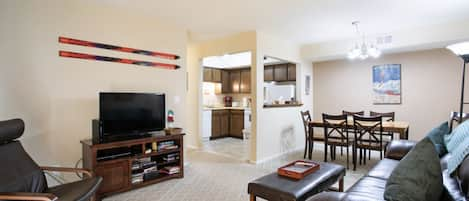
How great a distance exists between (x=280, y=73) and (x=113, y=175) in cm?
473

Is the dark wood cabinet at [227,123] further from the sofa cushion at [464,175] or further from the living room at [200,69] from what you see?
the sofa cushion at [464,175]

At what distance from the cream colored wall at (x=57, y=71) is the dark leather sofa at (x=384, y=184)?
2836 millimetres

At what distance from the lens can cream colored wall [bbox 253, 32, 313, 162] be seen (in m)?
Result: 4.34

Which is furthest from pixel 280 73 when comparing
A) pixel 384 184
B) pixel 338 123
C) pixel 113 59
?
pixel 384 184

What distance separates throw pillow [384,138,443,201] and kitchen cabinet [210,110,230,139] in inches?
211

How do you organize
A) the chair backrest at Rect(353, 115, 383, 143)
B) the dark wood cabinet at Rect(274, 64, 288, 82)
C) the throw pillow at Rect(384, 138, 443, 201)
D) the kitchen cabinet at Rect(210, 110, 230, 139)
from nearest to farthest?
the throw pillow at Rect(384, 138, 443, 201), the chair backrest at Rect(353, 115, 383, 143), the dark wood cabinet at Rect(274, 64, 288, 82), the kitchen cabinet at Rect(210, 110, 230, 139)

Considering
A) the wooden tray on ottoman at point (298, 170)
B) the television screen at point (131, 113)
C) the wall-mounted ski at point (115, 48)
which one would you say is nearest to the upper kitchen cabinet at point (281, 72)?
the wall-mounted ski at point (115, 48)

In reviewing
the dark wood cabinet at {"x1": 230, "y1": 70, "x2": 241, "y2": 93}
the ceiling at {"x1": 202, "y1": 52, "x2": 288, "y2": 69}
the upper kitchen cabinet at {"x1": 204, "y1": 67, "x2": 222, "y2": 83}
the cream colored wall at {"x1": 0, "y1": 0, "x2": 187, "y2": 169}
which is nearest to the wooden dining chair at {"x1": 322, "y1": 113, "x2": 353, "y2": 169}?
the cream colored wall at {"x1": 0, "y1": 0, "x2": 187, "y2": 169}

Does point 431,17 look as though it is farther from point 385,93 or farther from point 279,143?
point 279,143

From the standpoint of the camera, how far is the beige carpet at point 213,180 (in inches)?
112

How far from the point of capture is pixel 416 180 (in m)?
1.17

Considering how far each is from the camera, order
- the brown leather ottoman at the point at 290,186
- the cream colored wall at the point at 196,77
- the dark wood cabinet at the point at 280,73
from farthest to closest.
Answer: the dark wood cabinet at the point at 280,73, the cream colored wall at the point at 196,77, the brown leather ottoman at the point at 290,186

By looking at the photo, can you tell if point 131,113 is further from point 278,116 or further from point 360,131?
point 360,131

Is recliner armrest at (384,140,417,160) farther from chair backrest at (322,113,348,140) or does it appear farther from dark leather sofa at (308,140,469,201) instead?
chair backrest at (322,113,348,140)
